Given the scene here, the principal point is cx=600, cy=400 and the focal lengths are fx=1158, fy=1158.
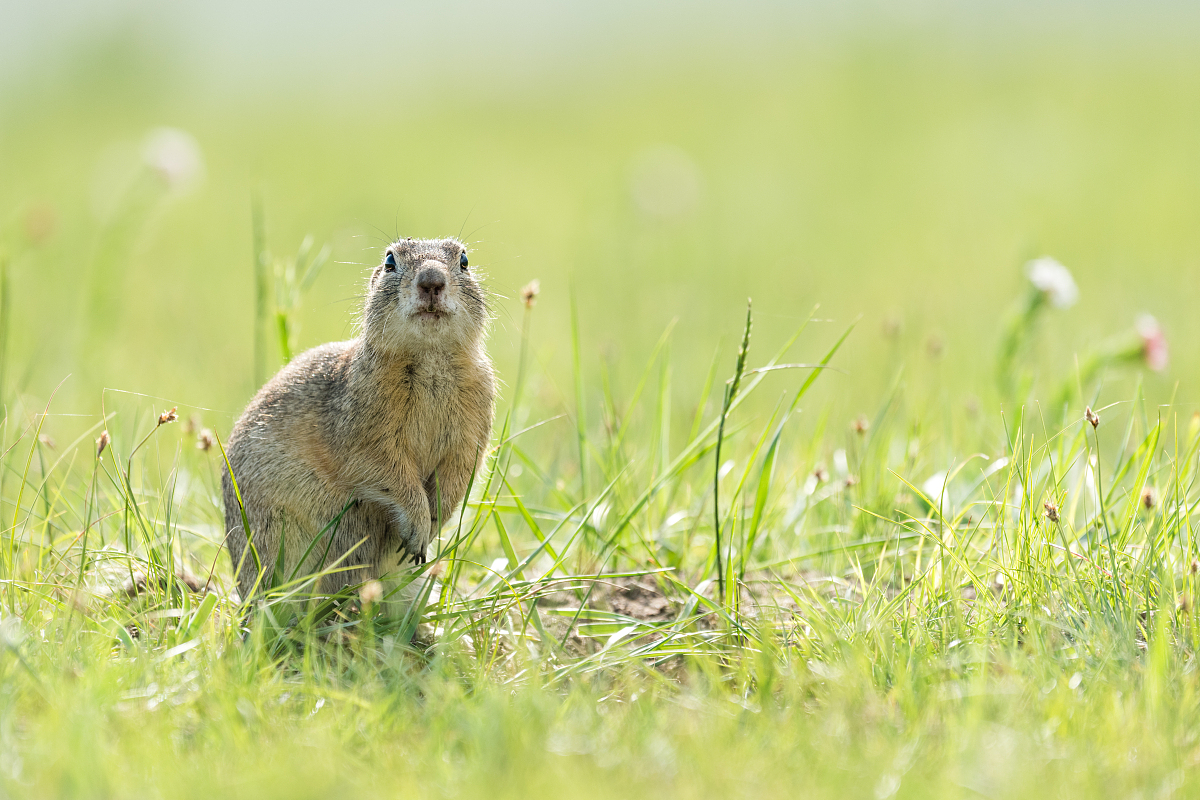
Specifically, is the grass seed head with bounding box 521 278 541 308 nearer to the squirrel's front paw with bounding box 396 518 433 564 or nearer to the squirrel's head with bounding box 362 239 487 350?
the squirrel's head with bounding box 362 239 487 350

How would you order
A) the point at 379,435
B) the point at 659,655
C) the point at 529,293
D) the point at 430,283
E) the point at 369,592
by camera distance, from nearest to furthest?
1. the point at 369,592
2. the point at 659,655
3. the point at 430,283
4. the point at 379,435
5. the point at 529,293

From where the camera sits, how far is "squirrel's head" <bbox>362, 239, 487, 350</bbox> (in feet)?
12.0

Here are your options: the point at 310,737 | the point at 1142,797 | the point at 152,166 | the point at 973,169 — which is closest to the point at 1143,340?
the point at 1142,797

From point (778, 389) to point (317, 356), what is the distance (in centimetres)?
456

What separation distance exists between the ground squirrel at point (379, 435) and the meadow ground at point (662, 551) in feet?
0.62

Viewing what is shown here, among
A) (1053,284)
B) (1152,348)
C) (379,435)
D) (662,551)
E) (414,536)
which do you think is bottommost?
(662,551)

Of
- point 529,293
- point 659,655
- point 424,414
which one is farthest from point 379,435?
point 659,655

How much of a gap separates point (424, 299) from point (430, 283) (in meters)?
0.06

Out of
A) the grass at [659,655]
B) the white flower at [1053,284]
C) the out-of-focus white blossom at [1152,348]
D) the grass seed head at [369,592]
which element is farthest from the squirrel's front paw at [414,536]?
the out-of-focus white blossom at [1152,348]

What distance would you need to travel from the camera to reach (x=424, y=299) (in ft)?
12.0

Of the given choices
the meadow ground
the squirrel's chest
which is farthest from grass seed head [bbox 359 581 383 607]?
the squirrel's chest

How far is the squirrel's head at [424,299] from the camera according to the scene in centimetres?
367

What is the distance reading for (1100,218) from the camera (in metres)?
11.6

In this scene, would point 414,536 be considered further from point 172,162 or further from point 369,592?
point 172,162
